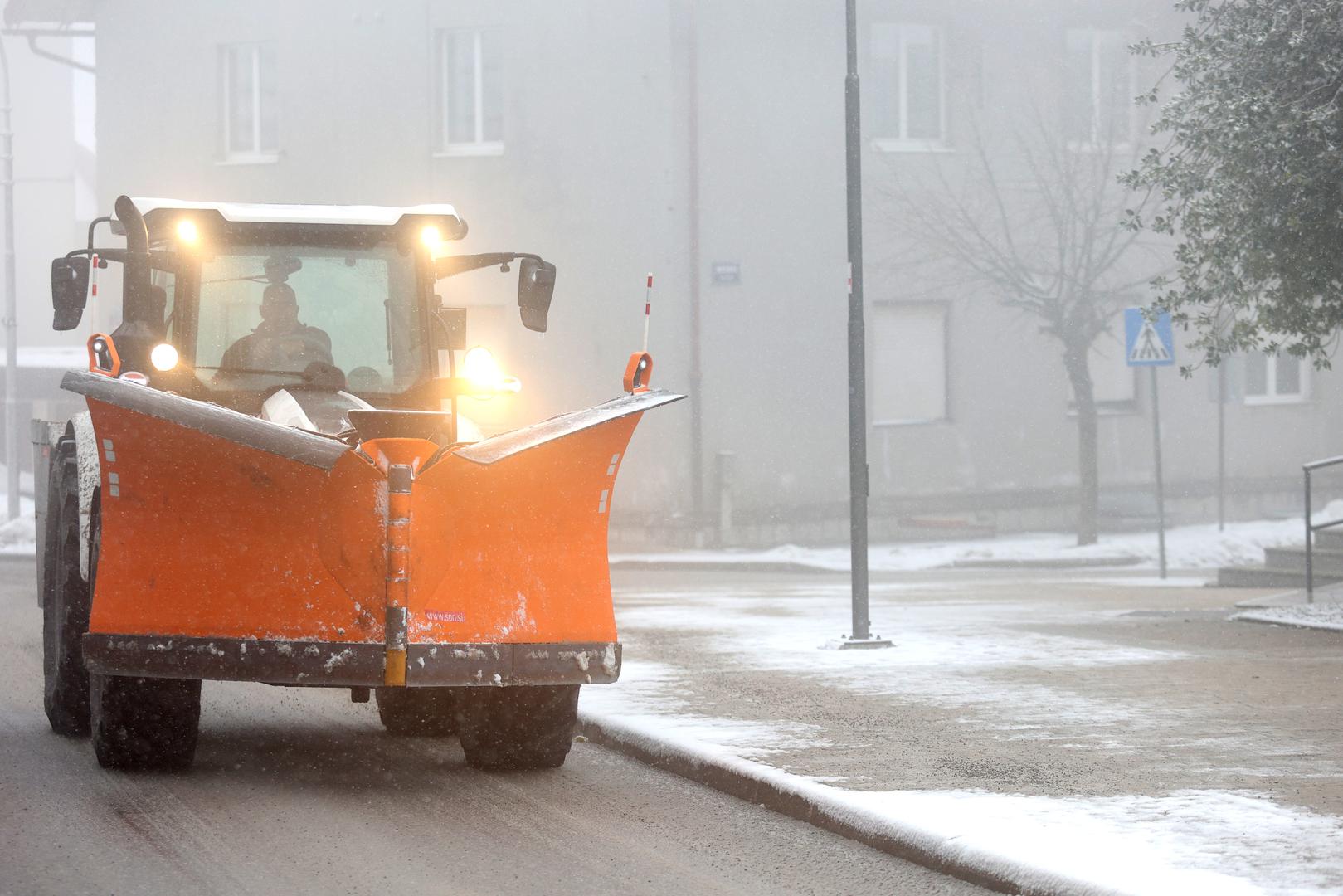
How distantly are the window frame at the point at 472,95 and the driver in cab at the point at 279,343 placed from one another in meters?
18.4

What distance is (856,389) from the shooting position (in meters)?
12.5

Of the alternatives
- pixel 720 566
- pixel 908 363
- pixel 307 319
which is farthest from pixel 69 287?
pixel 908 363

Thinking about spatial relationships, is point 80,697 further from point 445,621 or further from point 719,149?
point 719,149

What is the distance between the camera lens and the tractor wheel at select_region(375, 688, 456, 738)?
9227 millimetres

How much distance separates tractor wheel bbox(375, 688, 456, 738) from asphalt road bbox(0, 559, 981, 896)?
0.16m

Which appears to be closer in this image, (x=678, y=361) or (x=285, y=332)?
(x=285, y=332)

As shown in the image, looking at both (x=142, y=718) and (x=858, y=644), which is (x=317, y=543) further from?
(x=858, y=644)

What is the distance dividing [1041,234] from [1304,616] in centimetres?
1392

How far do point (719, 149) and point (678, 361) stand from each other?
2.97m

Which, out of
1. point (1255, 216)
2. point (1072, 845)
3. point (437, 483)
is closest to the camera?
point (1072, 845)

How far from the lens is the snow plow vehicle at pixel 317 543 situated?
7047 mm

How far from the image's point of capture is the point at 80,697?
29.2 feet

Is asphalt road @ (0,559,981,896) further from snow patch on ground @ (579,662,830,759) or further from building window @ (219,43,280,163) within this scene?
building window @ (219,43,280,163)

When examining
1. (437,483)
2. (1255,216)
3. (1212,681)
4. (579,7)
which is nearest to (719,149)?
(579,7)
